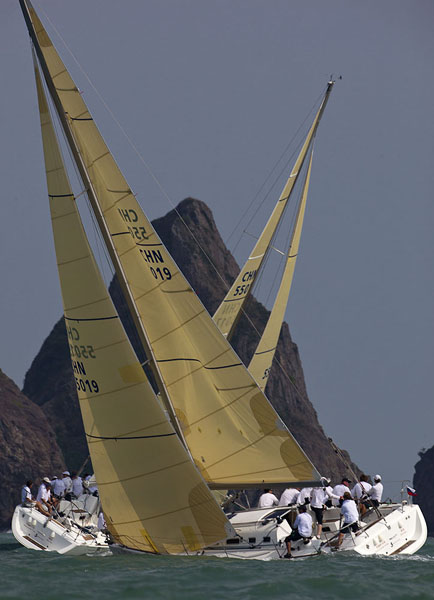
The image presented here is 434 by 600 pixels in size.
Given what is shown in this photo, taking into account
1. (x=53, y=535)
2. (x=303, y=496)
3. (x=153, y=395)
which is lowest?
(x=53, y=535)

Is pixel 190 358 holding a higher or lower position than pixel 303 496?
higher

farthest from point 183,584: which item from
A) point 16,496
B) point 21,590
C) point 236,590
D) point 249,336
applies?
point 249,336

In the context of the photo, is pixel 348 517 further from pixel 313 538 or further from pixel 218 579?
pixel 218 579

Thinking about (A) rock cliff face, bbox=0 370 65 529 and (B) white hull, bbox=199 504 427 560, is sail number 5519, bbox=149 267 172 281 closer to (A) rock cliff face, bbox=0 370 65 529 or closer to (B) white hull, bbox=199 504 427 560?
(B) white hull, bbox=199 504 427 560

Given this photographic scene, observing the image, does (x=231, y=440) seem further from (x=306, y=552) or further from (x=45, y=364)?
(x=45, y=364)

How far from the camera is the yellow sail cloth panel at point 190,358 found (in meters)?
23.7

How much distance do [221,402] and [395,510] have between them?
460cm

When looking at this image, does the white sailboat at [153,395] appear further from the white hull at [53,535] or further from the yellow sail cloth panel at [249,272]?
the yellow sail cloth panel at [249,272]

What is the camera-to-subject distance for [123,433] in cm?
2105

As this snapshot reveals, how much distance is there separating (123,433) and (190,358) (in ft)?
11.0

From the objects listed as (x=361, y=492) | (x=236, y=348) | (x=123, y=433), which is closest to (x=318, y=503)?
(x=361, y=492)

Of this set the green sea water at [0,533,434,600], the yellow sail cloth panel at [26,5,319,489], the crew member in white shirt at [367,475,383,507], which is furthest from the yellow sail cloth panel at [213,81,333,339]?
the green sea water at [0,533,434,600]

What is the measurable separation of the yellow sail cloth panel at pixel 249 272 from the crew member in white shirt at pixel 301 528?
1112cm

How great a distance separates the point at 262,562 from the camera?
819 inches
